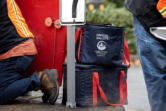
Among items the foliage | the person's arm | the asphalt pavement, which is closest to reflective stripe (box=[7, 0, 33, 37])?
the asphalt pavement

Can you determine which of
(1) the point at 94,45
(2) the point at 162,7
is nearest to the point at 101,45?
(1) the point at 94,45

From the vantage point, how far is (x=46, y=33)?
12.7 feet

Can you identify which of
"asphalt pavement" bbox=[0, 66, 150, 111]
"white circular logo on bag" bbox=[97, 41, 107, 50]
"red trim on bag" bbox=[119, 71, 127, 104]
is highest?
"white circular logo on bag" bbox=[97, 41, 107, 50]

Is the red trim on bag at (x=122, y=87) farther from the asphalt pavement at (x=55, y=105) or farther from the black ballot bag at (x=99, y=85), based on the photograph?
the asphalt pavement at (x=55, y=105)

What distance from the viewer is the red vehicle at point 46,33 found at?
12.5ft

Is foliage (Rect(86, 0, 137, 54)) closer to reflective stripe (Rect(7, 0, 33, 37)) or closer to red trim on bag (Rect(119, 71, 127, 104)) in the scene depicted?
red trim on bag (Rect(119, 71, 127, 104))

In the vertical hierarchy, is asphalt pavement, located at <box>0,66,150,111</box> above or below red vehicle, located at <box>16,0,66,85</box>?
below

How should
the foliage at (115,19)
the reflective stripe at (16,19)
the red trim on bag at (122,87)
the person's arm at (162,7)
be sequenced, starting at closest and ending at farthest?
1. the person's arm at (162,7)
2. the reflective stripe at (16,19)
3. the red trim on bag at (122,87)
4. the foliage at (115,19)

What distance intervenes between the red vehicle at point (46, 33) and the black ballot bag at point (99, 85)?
280 millimetres

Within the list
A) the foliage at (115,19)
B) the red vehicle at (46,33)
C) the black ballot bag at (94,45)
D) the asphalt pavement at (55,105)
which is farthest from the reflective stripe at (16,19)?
the foliage at (115,19)

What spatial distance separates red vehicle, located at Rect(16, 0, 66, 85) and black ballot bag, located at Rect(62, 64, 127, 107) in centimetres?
28

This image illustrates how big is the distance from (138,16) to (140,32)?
12 centimetres

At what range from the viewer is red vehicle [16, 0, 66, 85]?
381 centimetres

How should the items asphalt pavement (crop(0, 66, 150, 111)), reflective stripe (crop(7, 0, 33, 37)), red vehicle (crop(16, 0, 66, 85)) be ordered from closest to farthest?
asphalt pavement (crop(0, 66, 150, 111)) < reflective stripe (crop(7, 0, 33, 37)) < red vehicle (crop(16, 0, 66, 85))
